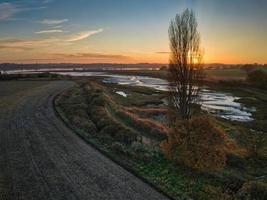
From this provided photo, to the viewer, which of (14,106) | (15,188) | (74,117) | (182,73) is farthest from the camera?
(14,106)

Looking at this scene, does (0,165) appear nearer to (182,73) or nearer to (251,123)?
(182,73)

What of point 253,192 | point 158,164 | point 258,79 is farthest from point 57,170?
point 258,79

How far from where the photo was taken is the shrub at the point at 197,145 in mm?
18281

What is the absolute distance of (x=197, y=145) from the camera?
18500 mm

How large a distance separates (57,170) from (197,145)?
331 inches

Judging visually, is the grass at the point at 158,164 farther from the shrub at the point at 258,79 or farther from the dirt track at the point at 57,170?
the shrub at the point at 258,79

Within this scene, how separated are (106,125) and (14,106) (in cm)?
1481

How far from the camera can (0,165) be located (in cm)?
1681

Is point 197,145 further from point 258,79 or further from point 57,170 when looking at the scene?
point 258,79

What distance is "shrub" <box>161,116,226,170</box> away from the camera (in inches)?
720

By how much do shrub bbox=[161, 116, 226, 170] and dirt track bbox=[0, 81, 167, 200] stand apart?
4033 millimetres

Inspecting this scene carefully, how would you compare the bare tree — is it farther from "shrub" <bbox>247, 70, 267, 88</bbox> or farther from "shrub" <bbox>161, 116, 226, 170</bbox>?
"shrub" <bbox>247, 70, 267, 88</bbox>

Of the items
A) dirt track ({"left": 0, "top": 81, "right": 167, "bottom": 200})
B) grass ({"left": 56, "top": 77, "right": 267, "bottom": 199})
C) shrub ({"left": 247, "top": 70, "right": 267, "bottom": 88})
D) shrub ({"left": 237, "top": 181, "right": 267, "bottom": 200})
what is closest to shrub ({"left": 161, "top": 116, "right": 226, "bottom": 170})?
grass ({"left": 56, "top": 77, "right": 267, "bottom": 199})

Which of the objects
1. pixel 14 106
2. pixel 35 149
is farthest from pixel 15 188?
pixel 14 106
